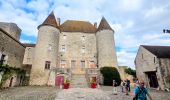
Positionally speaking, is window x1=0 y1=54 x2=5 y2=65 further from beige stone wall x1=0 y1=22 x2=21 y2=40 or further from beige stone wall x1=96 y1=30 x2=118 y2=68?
beige stone wall x1=96 y1=30 x2=118 y2=68

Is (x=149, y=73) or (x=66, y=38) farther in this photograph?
(x=66, y=38)

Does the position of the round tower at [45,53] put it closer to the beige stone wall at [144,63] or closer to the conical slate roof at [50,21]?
the conical slate roof at [50,21]

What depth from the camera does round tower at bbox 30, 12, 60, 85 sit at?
23.0 metres

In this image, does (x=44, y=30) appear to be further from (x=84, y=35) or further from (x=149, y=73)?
(x=149, y=73)

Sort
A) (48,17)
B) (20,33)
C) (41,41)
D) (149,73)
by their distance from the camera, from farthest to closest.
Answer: (20,33)
(48,17)
(41,41)
(149,73)

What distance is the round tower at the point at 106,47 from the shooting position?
83.3ft

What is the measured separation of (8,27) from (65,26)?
12.3 metres

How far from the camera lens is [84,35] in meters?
29.6

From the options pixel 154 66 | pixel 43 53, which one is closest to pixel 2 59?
pixel 43 53

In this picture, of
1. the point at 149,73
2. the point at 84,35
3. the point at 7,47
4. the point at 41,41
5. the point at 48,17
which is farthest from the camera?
the point at 84,35

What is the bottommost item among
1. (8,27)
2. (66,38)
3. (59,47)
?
(59,47)

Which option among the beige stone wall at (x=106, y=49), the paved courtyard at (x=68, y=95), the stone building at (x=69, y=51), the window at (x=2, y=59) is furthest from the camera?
the beige stone wall at (x=106, y=49)

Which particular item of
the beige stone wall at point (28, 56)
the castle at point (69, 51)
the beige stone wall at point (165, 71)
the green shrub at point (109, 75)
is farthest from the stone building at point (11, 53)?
the beige stone wall at point (165, 71)

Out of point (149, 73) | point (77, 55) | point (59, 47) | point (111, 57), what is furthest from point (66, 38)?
point (149, 73)
